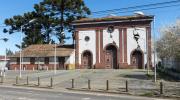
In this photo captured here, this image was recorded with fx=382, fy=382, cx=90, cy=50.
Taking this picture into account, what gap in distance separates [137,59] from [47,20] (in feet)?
94.5

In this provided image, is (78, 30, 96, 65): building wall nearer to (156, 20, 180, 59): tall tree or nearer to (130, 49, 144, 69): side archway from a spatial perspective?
(130, 49, 144, 69): side archway

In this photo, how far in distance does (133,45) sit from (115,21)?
210 inches

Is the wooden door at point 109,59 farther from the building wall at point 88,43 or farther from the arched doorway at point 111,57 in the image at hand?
the building wall at point 88,43

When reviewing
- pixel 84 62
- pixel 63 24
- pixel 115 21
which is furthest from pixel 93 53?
pixel 63 24

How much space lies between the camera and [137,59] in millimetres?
66125

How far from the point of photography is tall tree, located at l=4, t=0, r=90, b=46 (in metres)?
87.2

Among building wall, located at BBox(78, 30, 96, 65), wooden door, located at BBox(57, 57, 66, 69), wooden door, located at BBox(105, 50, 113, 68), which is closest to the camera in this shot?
wooden door, located at BBox(105, 50, 113, 68)

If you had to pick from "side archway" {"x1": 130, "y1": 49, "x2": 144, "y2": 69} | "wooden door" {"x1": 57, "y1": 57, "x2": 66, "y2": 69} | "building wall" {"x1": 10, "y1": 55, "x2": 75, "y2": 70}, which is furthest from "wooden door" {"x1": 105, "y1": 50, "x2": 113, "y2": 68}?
"wooden door" {"x1": 57, "y1": 57, "x2": 66, "y2": 69}

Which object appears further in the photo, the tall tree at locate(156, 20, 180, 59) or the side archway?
the side archway

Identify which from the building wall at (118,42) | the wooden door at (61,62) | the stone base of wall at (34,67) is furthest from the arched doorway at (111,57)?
the wooden door at (61,62)

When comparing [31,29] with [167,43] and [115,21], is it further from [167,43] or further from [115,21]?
[167,43]

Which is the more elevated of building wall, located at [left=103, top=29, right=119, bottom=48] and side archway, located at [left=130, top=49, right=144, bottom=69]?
building wall, located at [left=103, top=29, right=119, bottom=48]

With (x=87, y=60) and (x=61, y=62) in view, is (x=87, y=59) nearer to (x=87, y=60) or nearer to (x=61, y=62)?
(x=87, y=60)

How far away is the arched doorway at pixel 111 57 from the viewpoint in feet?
223
